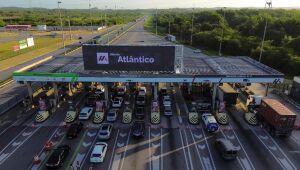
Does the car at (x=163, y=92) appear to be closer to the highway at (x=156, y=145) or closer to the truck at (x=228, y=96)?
the highway at (x=156, y=145)

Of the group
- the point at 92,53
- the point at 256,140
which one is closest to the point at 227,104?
the point at 256,140

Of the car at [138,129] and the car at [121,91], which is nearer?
the car at [138,129]

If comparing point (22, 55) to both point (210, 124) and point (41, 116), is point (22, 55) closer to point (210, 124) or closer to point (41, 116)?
point (41, 116)

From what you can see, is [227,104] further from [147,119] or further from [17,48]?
[17,48]

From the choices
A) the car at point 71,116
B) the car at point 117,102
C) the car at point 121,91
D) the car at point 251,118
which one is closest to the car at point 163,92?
the car at point 121,91

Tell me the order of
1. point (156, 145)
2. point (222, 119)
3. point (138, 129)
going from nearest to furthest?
1. point (156, 145)
2. point (138, 129)
3. point (222, 119)

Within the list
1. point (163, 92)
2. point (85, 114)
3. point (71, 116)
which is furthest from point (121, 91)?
point (71, 116)

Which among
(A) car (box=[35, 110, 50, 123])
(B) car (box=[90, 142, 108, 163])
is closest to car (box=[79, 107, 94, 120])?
(A) car (box=[35, 110, 50, 123])
